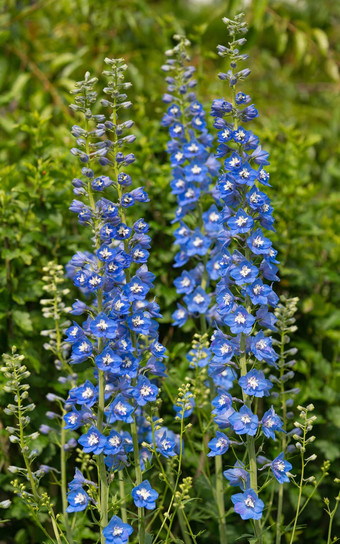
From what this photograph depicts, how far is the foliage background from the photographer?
11.4 ft

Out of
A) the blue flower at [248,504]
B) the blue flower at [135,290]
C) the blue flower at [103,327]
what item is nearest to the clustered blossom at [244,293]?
the blue flower at [248,504]

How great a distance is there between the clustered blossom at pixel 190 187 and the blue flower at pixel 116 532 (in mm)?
1058

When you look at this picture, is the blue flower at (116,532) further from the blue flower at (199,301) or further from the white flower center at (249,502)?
the blue flower at (199,301)

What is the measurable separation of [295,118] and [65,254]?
332cm

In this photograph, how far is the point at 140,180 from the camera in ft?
12.7

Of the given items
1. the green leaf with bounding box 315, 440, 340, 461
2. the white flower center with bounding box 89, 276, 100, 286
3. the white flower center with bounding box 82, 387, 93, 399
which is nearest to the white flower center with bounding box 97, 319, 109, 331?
the white flower center with bounding box 89, 276, 100, 286

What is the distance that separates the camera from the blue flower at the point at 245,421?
2353 mm

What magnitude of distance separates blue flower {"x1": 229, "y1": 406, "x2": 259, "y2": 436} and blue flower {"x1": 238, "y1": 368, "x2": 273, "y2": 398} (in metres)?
0.07

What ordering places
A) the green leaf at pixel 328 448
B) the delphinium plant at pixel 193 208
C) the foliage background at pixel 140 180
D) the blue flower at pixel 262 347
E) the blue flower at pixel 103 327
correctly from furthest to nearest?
the green leaf at pixel 328 448 → the foliage background at pixel 140 180 → the delphinium plant at pixel 193 208 → the blue flower at pixel 262 347 → the blue flower at pixel 103 327

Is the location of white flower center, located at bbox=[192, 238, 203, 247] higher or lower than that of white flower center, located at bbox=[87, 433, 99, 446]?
higher

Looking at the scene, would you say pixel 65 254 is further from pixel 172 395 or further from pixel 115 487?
pixel 115 487

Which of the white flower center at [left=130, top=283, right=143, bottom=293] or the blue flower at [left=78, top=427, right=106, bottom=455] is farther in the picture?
the white flower center at [left=130, top=283, right=143, bottom=293]

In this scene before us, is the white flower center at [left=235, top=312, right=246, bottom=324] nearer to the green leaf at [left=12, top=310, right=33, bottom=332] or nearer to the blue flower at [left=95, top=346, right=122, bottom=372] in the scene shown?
the blue flower at [left=95, top=346, right=122, bottom=372]

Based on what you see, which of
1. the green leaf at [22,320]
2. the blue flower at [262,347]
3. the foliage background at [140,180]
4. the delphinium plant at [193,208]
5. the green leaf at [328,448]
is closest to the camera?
the blue flower at [262,347]
